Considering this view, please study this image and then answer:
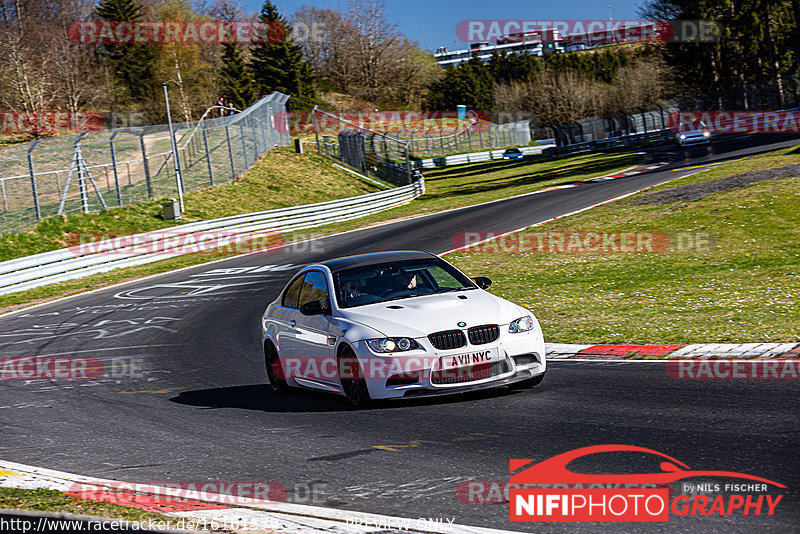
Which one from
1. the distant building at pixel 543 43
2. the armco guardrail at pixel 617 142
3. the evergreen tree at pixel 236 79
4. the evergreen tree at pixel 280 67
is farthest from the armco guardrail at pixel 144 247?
the distant building at pixel 543 43

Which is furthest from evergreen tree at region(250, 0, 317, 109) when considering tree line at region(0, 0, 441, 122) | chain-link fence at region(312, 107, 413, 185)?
chain-link fence at region(312, 107, 413, 185)

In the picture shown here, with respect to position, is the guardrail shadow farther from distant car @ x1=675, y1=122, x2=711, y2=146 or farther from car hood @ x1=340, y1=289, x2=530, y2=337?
distant car @ x1=675, y1=122, x2=711, y2=146

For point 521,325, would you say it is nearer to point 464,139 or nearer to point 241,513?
point 241,513

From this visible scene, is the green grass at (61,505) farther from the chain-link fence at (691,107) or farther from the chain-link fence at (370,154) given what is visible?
the chain-link fence at (691,107)

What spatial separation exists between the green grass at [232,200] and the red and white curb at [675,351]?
2244cm

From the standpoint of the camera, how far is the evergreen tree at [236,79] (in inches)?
3433

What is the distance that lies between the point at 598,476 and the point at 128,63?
8579 centimetres

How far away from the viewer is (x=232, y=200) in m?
40.8

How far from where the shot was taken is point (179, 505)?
558cm

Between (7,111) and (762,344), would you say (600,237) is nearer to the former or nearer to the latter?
(762,344)

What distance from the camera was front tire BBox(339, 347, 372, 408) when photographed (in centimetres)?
823

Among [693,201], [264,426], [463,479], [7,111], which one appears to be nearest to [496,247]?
[693,201]

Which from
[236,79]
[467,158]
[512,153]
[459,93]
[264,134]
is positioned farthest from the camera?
[459,93]

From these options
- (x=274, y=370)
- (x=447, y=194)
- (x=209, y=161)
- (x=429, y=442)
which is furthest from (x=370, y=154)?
(x=429, y=442)
